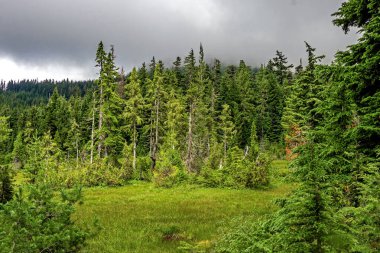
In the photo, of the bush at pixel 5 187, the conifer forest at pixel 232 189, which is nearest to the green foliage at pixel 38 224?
the conifer forest at pixel 232 189

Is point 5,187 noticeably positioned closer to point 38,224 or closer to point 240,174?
point 38,224

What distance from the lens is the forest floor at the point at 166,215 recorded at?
13117 millimetres

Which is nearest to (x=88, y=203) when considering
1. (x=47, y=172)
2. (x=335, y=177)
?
(x=47, y=172)

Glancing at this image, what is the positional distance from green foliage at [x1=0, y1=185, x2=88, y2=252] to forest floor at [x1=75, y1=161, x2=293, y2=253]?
1.91 feet

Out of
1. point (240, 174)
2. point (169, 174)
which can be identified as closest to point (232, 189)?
point (240, 174)

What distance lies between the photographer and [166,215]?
19.1 metres

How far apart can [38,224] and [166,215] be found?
38.9 feet

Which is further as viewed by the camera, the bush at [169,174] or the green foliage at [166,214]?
the bush at [169,174]

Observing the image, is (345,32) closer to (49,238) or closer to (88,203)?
(49,238)

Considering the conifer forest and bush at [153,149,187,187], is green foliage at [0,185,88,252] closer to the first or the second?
the conifer forest

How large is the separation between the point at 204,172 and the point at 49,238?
2609 centimetres

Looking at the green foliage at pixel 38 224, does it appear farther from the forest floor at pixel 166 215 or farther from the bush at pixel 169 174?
the bush at pixel 169 174

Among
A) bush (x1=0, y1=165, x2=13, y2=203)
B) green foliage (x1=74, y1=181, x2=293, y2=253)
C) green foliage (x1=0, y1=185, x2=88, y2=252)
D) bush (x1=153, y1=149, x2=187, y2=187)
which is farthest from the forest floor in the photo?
bush (x1=0, y1=165, x2=13, y2=203)

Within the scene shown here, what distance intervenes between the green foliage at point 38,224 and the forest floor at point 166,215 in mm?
581
